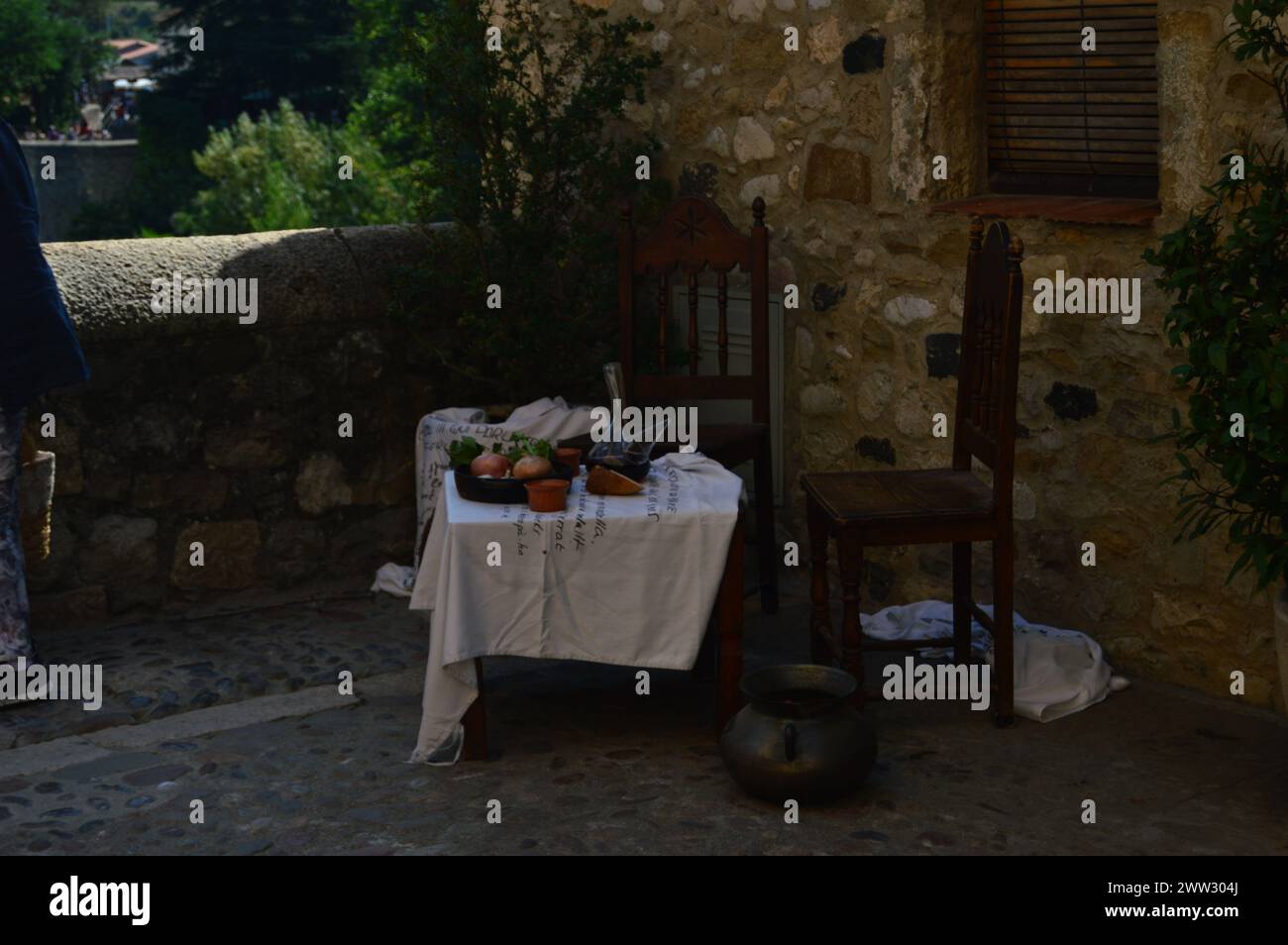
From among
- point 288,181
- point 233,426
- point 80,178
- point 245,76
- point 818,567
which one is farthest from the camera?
point 245,76

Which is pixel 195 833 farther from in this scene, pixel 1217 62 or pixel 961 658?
pixel 1217 62

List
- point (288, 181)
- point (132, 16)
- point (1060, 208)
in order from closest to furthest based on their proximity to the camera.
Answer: point (1060, 208), point (288, 181), point (132, 16)

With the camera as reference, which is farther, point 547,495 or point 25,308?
point 25,308

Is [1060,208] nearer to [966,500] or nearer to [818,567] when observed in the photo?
[966,500]

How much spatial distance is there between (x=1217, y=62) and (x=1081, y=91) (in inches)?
22.6

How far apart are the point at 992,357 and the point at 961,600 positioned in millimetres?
672

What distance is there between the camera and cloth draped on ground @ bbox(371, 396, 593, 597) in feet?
17.6

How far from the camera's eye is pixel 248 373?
5367 mm

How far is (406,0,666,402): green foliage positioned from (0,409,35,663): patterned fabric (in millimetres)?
1482

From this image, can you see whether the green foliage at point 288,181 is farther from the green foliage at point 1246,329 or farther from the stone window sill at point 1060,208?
the green foliage at point 1246,329

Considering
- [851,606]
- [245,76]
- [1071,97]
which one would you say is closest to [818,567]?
→ [851,606]

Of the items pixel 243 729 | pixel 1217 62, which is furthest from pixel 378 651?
pixel 1217 62

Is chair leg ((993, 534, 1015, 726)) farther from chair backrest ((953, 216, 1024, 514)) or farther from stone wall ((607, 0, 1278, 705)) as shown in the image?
stone wall ((607, 0, 1278, 705))

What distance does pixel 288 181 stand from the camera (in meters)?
29.1
